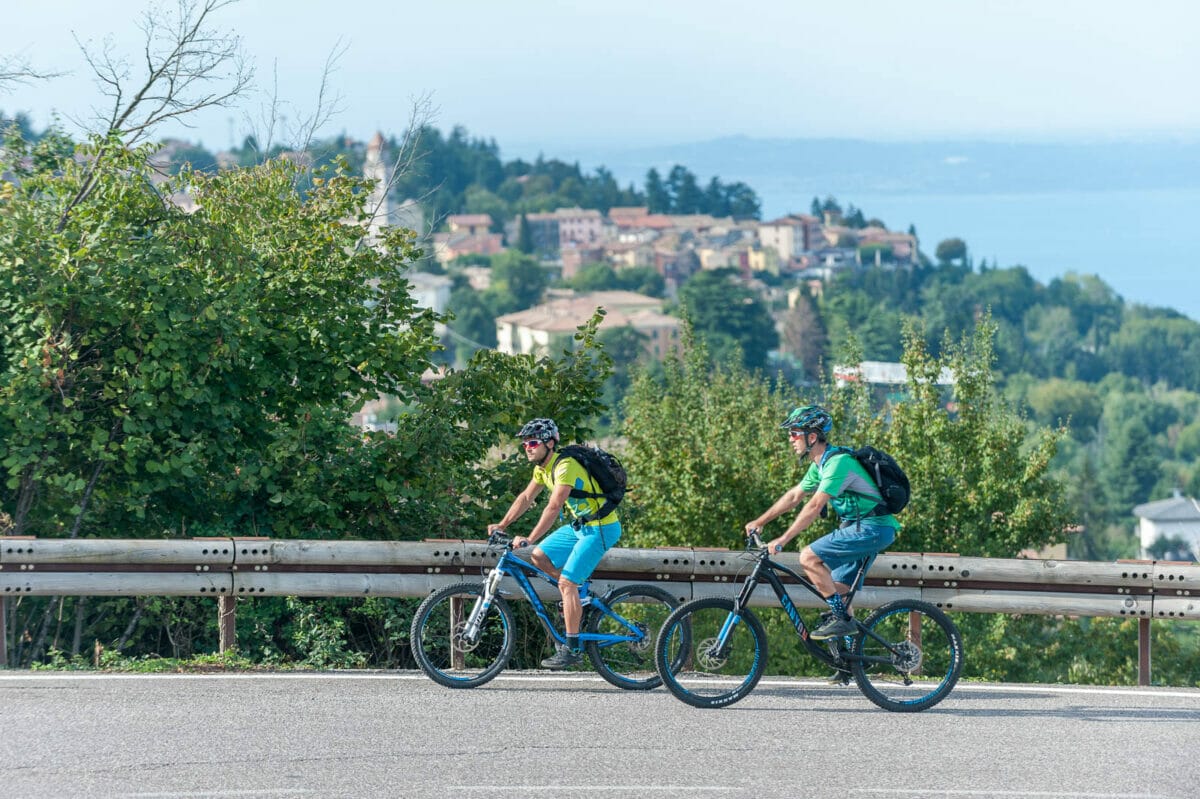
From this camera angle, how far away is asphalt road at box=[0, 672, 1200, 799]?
696cm

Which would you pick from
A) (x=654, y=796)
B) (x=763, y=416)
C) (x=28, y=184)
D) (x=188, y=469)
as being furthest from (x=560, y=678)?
(x=763, y=416)

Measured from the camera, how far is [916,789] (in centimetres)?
700

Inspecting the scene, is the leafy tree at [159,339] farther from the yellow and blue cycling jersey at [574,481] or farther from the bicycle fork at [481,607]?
the yellow and blue cycling jersey at [574,481]

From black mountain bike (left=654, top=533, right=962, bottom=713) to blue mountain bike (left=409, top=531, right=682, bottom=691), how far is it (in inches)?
7.5

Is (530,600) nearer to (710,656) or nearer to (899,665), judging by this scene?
(710,656)

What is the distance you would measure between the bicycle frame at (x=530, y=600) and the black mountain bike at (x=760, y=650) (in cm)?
36

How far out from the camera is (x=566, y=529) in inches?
348

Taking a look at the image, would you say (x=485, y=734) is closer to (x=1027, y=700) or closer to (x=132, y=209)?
(x=1027, y=700)

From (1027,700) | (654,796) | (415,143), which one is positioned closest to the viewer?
(654,796)

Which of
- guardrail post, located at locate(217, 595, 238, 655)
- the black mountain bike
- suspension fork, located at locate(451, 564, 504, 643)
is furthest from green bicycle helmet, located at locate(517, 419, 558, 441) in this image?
guardrail post, located at locate(217, 595, 238, 655)

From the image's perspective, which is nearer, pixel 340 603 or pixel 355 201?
pixel 340 603

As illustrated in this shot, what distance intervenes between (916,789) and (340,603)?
16.7ft

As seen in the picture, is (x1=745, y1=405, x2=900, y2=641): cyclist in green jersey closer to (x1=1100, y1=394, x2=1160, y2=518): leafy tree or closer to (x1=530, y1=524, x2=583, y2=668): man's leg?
(x1=530, y1=524, x2=583, y2=668): man's leg

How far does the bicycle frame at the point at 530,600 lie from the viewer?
345 inches
